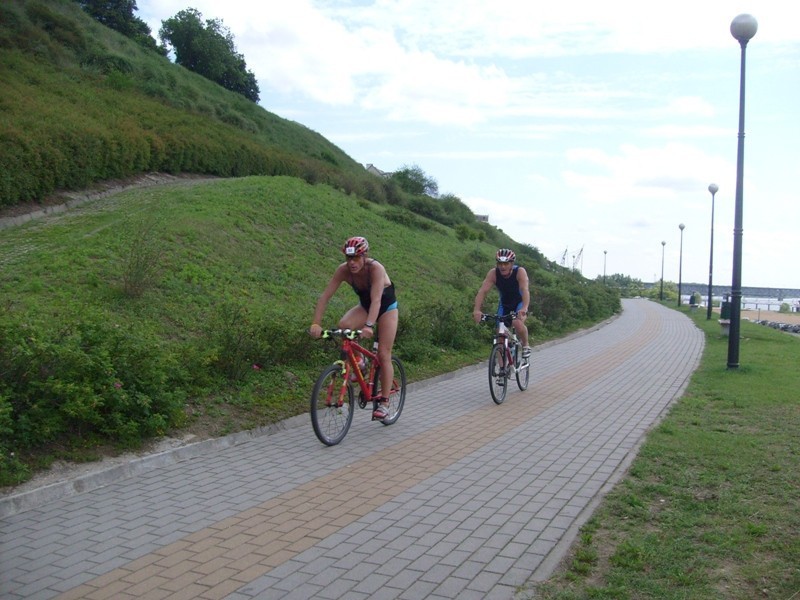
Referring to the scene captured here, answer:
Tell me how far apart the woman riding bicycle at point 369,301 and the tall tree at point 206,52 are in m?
62.8

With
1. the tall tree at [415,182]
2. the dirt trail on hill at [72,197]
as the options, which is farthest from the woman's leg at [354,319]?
the tall tree at [415,182]

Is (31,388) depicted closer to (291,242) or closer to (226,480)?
(226,480)

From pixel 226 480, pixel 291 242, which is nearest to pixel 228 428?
pixel 226 480

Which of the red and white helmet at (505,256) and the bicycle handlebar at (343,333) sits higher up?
the red and white helmet at (505,256)

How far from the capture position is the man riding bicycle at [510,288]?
1054 centimetres

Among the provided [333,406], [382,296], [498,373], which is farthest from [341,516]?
[498,373]

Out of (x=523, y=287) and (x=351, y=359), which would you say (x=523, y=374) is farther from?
(x=351, y=359)

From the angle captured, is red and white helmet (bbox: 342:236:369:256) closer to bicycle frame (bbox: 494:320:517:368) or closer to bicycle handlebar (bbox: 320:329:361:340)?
bicycle handlebar (bbox: 320:329:361:340)

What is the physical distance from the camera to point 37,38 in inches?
1206

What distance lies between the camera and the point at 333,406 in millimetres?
7414

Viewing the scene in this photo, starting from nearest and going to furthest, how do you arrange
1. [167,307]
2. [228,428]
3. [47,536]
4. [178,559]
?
[178,559] → [47,536] → [228,428] → [167,307]

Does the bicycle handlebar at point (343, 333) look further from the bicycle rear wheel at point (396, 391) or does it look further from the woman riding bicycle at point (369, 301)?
the bicycle rear wheel at point (396, 391)

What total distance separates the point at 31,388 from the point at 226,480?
1727 mm

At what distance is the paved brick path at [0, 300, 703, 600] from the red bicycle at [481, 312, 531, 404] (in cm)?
97
